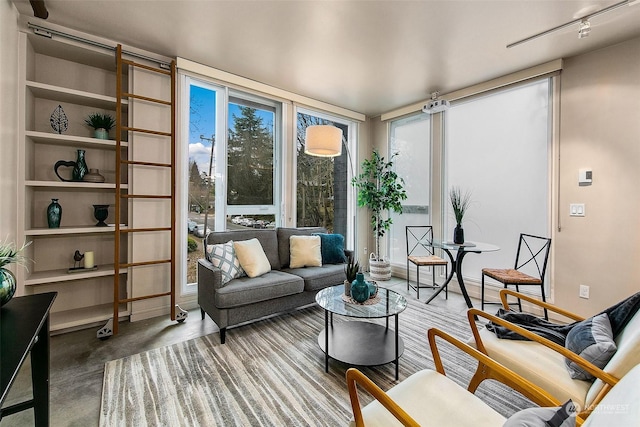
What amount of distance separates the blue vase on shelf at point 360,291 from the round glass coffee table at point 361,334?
5 centimetres

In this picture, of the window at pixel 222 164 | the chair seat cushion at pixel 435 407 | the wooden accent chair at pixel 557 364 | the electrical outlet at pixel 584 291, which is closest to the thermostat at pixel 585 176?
the electrical outlet at pixel 584 291

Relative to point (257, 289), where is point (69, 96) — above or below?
above

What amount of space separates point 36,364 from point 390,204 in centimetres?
408

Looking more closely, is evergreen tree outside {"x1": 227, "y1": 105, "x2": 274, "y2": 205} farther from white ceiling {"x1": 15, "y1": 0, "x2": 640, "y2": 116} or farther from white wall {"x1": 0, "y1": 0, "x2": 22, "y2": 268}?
white wall {"x1": 0, "y1": 0, "x2": 22, "y2": 268}

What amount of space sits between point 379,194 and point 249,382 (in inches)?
130

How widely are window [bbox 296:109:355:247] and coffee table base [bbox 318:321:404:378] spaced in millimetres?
2146

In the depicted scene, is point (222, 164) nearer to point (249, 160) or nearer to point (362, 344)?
point (249, 160)

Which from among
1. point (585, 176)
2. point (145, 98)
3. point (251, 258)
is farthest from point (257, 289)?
point (585, 176)

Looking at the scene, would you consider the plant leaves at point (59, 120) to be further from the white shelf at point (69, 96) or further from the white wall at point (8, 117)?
the white wall at point (8, 117)

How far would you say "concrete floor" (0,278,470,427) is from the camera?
1.61 metres

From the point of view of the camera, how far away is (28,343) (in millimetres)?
1022

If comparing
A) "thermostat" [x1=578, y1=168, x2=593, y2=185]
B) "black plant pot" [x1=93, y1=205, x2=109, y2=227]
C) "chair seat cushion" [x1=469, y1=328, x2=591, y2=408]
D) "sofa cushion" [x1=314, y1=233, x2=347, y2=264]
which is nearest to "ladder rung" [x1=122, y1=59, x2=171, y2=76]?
"black plant pot" [x1=93, y1=205, x2=109, y2=227]

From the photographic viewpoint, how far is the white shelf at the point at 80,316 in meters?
2.50

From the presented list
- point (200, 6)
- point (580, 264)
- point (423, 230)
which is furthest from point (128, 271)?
point (580, 264)
